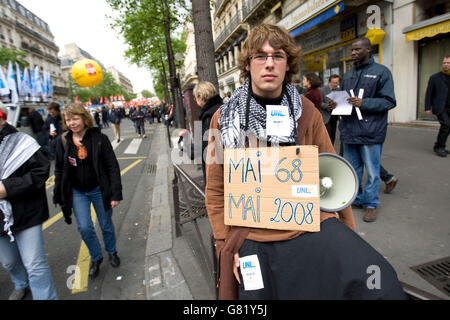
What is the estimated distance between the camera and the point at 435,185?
12.6ft

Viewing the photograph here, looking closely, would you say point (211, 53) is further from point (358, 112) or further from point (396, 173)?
point (396, 173)

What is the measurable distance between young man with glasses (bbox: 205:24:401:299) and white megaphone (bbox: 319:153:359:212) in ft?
0.29

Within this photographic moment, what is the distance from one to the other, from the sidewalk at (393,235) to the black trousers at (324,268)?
1.25 metres

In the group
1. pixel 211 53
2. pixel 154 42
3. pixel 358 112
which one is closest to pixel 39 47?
pixel 154 42

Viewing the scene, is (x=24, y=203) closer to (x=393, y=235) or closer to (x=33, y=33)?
(x=393, y=235)

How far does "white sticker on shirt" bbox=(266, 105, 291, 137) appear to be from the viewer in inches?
54.9

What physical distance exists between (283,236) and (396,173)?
4208mm

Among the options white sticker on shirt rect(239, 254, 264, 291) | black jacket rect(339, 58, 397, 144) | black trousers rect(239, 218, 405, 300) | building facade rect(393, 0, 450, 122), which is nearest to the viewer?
black trousers rect(239, 218, 405, 300)

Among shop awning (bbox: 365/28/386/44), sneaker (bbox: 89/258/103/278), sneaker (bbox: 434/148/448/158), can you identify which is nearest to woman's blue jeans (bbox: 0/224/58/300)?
sneaker (bbox: 89/258/103/278)

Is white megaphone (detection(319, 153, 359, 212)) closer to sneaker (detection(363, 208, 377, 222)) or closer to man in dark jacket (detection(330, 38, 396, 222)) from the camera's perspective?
man in dark jacket (detection(330, 38, 396, 222))

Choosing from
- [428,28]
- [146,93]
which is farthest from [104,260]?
[146,93]

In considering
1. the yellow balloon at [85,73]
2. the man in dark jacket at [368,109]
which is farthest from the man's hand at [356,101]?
the yellow balloon at [85,73]

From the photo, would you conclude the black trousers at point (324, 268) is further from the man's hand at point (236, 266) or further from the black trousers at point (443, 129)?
the black trousers at point (443, 129)

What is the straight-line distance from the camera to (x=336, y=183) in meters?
1.51
